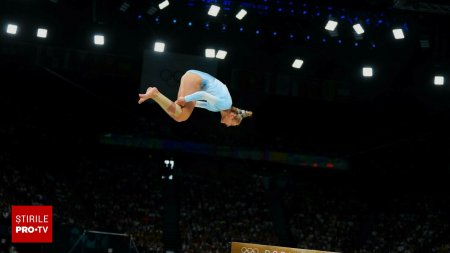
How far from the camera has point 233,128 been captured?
2592 centimetres

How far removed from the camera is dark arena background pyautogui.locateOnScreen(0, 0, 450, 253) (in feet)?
51.1

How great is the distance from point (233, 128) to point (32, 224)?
14853mm

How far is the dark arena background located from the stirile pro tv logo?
1.13 m

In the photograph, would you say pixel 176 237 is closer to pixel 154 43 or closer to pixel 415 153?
pixel 154 43

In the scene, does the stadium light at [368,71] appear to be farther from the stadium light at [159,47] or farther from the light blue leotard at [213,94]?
the light blue leotard at [213,94]

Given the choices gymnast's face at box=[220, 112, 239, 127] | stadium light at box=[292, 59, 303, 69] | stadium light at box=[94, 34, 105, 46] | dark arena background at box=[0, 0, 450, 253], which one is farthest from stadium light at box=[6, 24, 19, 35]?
gymnast's face at box=[220, 112, 239, 127]

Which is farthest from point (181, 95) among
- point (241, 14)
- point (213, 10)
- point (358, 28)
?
point (358, 28)

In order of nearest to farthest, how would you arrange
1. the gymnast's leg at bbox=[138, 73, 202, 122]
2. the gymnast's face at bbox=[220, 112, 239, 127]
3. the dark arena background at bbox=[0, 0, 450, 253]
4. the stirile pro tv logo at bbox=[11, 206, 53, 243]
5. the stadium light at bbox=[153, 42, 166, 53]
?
the gymnast's leg at bbox=[138, 73, 202, 122], the gymnast's face at bbox=[220, 112, 239, 127], the stirile pro tv logo at bbox=[11, 206, 53, 243], the dark arena background at bbox=[0, 0, 450, 253], the stadium light at bbox=[153, 42, 166, 53]

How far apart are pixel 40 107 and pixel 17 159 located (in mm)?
3399

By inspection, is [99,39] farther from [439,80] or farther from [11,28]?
[439,80]

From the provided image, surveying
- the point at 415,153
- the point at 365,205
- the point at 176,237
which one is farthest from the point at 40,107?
the point at 415,153

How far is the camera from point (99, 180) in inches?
922

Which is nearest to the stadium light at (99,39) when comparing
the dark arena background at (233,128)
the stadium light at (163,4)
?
the dark arena background at (233,128)

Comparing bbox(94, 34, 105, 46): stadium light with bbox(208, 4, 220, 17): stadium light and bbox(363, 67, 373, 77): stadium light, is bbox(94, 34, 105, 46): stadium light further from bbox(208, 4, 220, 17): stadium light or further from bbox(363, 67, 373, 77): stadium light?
bbox(363, 67, 373, 77): stadium light
